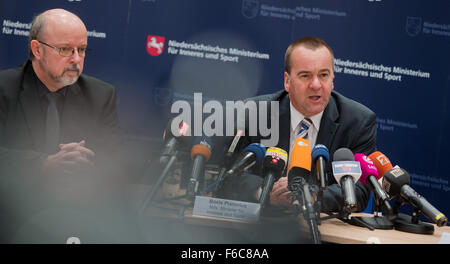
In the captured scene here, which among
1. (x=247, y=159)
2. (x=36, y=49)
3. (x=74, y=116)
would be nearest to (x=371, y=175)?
(x=247, y=159)

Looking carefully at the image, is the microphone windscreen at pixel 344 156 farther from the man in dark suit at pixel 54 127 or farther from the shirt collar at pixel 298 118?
the man in dark suit at pixel 54 127

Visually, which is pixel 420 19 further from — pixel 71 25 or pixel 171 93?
pixel 71 25

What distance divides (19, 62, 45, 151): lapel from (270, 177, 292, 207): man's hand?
1.33 metres

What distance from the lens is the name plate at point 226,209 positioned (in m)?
2.01

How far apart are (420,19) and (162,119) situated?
284 cm

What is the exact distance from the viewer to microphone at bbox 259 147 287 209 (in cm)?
202

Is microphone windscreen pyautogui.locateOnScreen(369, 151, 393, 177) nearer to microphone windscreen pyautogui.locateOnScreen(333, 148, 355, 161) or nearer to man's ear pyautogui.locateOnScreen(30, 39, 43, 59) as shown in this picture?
microphone windscreen pyautogui.locateOnScreen(333, 148, 355, 161)

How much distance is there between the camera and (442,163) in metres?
4.60

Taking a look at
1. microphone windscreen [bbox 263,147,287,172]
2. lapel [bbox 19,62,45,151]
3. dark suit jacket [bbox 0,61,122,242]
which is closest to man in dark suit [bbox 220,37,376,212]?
microphone windscreen [bbox 263,147,287,172]

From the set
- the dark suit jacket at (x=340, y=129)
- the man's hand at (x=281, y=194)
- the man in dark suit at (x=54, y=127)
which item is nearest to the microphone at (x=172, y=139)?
the man in dark suit at (x=54, y=127)

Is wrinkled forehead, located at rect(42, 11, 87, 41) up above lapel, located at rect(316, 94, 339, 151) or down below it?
above
